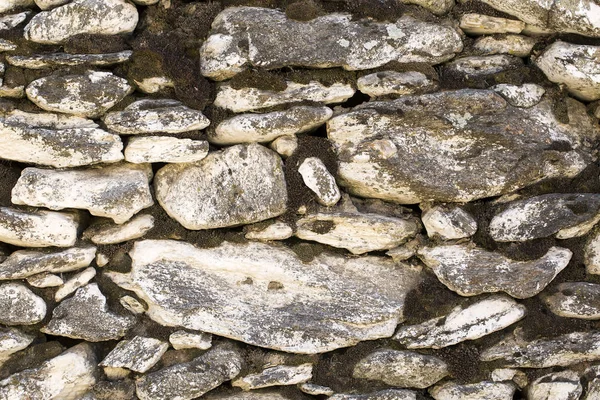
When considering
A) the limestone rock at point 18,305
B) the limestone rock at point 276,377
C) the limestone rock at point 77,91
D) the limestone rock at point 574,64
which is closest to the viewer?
the limestone rock at point 77,91

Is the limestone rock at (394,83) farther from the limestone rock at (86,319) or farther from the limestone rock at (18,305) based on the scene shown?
the limestone rock at (18,305)

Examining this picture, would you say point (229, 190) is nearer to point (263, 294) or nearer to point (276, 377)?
point (263, 294)

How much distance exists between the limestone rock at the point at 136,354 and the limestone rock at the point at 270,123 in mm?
2835

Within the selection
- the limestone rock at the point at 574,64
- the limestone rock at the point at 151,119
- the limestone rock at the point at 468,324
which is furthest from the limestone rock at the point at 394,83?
the limestone rock at the point at 468,324

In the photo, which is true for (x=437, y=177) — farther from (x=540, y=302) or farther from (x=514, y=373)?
(x=514, y=373)

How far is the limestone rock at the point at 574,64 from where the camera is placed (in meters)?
7.92

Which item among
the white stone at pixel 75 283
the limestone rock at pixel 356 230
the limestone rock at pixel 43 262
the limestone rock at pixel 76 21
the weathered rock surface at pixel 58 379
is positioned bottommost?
the weathered rock surface at pixel 58 379

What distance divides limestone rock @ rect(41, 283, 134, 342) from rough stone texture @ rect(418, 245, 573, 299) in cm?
437

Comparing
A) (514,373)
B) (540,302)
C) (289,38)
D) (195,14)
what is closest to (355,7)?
(289,38)

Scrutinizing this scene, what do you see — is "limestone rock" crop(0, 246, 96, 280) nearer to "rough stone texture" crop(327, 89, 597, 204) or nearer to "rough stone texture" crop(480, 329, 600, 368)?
"rough stone texture" crop(327, 89, 597, 204)

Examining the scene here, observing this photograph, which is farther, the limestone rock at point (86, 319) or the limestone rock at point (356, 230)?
the limestone rock at point (356, 230)

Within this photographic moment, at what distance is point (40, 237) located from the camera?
7.84 metres

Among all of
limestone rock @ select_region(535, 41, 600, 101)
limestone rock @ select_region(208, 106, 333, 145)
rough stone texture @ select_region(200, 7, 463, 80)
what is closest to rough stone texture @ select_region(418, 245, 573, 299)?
limestone rock @ select_region(535, 41, 600, 101)

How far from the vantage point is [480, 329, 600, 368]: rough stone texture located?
8266 mm
